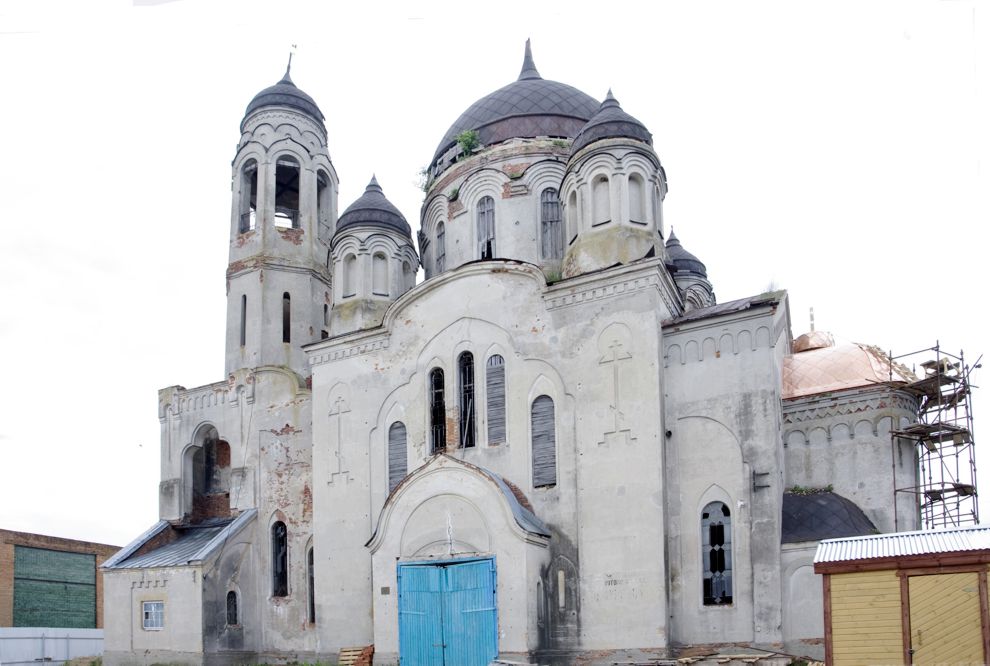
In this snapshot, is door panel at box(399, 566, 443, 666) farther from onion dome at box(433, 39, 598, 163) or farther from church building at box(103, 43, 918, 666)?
onion dome at box(433, 39, 598, 163)

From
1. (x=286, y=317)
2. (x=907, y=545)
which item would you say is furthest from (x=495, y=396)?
(x=907, y=545)

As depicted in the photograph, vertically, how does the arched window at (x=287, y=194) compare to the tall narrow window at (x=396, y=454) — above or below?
above

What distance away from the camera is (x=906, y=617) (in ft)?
40.1

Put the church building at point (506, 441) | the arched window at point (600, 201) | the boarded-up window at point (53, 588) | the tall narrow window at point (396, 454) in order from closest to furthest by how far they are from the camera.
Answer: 1. the church building at point (506, 441)
2. the arched window at point (600, 201)
3. the tall narrow window at point (396, 454)
4. the boarded-up window at point (53, 588)

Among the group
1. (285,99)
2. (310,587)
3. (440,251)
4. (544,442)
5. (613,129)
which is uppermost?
(285,99)

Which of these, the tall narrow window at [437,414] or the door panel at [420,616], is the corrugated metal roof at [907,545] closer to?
the door panel at [420,616]

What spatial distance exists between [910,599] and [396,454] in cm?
1130

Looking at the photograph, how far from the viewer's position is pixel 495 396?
64.5 ft

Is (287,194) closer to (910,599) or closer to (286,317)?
(286,317)

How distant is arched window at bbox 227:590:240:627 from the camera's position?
22062mm

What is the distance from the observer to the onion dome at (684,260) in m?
30.3

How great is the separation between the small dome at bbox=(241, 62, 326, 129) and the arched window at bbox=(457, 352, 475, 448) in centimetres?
1097

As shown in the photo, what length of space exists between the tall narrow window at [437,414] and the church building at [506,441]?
5cm

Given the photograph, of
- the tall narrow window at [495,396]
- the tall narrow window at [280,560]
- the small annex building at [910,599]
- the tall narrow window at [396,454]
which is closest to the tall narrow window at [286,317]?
the tall narrow window at [280,560]
